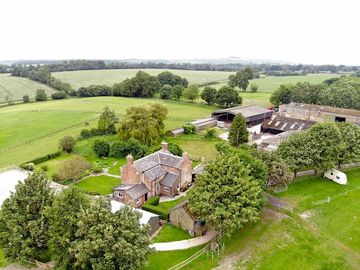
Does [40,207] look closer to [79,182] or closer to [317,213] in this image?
[79,182]

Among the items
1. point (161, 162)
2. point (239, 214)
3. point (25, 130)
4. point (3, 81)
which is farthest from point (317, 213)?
point (3, 81)

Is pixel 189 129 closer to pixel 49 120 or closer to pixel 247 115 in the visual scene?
pixel 247 115

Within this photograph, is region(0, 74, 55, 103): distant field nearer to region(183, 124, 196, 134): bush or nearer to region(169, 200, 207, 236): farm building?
region(183, 124, 196, 134): bush

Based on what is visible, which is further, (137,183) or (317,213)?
(137,183)

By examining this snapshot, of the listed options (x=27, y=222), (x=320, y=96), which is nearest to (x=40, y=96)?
(x=320, y=96)

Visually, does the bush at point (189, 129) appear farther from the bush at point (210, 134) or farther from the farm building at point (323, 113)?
Answer: the farm building at point (323, 113)

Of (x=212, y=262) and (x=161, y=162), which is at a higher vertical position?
(x=161, y=162)

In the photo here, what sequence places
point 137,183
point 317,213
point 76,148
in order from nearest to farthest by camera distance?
point 317,213 → point 137,183 → point 76,148

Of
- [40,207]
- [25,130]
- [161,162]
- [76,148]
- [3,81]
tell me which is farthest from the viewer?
[3,81]

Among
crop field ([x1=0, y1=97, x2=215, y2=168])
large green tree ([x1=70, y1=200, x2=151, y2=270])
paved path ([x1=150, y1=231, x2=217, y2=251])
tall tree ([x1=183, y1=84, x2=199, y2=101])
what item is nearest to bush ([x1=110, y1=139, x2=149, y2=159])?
crop field ([x1=0, y1=97, x2=215, y2=168])
